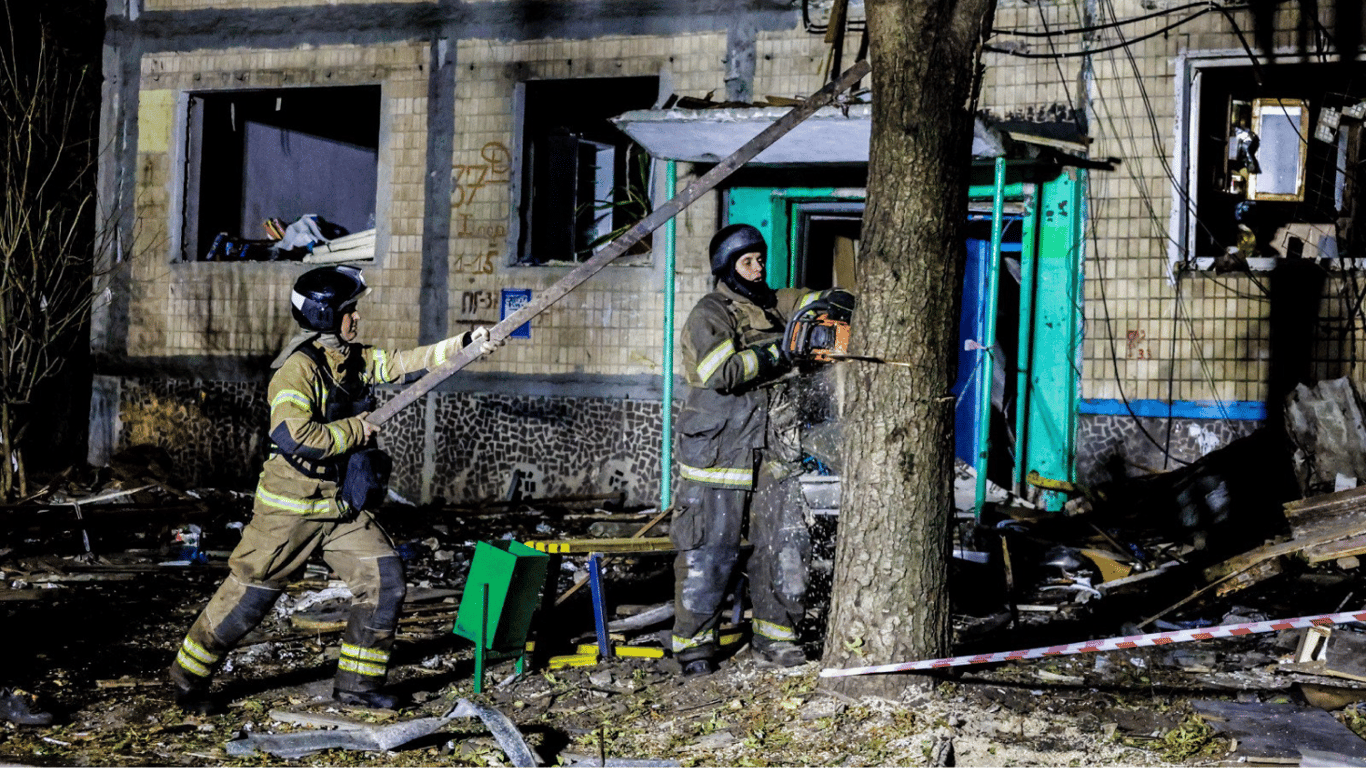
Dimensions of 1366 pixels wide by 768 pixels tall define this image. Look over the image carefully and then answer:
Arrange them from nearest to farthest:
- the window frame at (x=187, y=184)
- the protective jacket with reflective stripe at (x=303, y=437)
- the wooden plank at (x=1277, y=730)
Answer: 1. the wooden plank at (x=1277, y=730)
2. the protective jacket with reflective stripe at (x=303, y=437)
3. the window frame at (x=187, y=184)

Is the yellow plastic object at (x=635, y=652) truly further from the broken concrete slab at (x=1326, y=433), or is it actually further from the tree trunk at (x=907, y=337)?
the broken concrete slab at (x=1326, y=433)

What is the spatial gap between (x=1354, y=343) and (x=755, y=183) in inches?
170

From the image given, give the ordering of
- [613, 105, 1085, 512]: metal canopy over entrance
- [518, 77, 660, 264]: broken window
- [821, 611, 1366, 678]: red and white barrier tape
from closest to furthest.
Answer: [821, 611, 1366, 678]: red and white barrier tape
[613, 105, 1085, 512]: metal canopy over entrance
[518, 77, 660, 264]: broken window

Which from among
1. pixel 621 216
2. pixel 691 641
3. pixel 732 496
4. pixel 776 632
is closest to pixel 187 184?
pixel 621 216

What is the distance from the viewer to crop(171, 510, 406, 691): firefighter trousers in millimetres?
5078

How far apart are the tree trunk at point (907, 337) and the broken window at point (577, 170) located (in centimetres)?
550

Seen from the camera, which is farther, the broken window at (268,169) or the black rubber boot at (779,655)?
the broken window at (268,169)

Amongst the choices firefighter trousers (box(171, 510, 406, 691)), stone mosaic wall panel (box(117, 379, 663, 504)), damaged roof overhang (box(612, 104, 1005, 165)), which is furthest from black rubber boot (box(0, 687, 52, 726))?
stone mosaic wall panel (box(117, 379, 663, 504))

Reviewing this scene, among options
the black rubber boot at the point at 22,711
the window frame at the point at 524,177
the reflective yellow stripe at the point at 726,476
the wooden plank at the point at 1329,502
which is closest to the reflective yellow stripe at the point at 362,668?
the black rubber boot at the point at 22,711

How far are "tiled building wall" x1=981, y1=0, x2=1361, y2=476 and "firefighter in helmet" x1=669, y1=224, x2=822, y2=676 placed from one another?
159 inches

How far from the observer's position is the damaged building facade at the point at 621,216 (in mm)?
8766

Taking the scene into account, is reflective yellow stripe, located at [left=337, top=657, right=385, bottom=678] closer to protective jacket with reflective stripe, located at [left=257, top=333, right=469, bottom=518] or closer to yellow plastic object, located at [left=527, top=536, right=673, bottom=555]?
protective jacket with reflective stripe, located at [left=257, top=333, right=469, bottom=518]

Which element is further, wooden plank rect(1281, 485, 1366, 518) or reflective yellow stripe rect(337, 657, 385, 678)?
wooden plank rect(1281, 485, 1366, 518)

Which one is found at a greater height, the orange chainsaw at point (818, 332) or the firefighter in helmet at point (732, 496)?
the orange chainsaw at point (818, 332)
